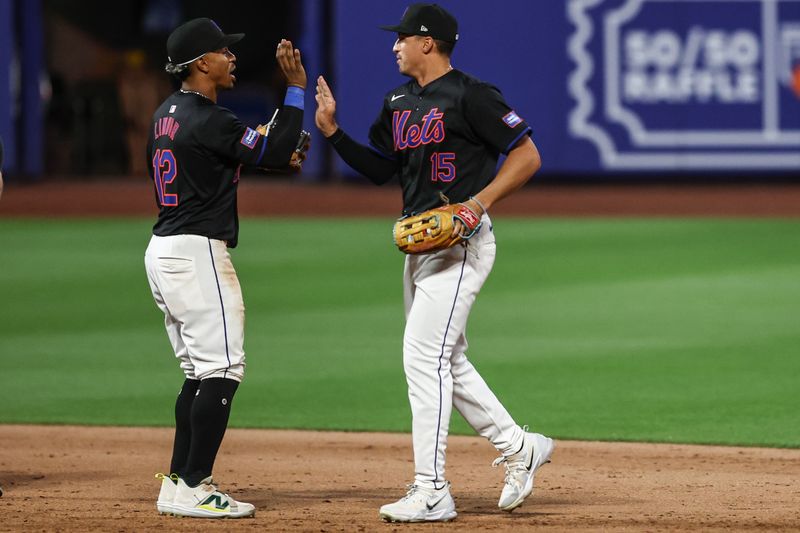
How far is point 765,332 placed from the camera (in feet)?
33.8

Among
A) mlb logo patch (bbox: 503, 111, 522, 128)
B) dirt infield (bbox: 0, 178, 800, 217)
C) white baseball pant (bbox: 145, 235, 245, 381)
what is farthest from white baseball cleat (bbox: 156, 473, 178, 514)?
dirt infield (bbox: 0, 178, 800, 217)

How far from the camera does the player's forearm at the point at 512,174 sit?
17.4 ft

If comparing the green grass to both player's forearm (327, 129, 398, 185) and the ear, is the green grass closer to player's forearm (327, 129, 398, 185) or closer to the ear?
player's forearm (327, 129, 398, 185)

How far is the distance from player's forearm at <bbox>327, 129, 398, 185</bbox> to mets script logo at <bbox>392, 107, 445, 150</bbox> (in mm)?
250

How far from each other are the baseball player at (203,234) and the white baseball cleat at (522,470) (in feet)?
3.24

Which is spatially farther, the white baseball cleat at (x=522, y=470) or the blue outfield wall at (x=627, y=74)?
the blue outfield wall at (x=627, y=74)

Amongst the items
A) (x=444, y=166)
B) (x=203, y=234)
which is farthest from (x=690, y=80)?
(x=203, y=234)

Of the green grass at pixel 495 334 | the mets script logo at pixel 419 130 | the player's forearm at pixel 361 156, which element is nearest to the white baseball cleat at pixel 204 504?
the player's forearm at pixel 361 156

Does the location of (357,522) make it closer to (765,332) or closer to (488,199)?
(488,199)

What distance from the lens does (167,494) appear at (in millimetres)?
5453

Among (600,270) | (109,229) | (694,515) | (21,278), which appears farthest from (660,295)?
(109,229)

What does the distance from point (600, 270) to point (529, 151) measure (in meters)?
8.45

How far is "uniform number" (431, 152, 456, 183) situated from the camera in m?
5.41

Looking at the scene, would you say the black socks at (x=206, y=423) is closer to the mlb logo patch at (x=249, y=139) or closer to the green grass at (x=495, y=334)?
the mlb logo patch at (x=249, y=139)
